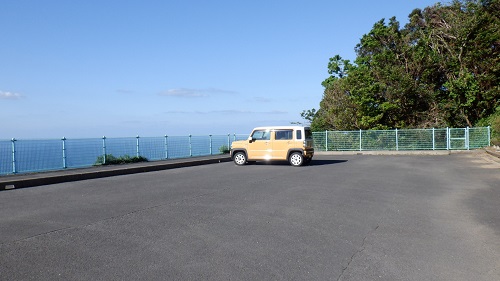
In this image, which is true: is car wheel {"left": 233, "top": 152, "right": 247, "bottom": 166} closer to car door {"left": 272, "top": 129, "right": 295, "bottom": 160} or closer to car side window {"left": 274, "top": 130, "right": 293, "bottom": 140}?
car door {"left": 272, "top": 129, "right": 295, "bottom": 160}

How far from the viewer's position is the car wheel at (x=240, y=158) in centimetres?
1955

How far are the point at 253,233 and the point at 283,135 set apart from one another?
12.6m

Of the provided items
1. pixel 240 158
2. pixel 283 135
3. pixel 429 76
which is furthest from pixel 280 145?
pixel 429 76

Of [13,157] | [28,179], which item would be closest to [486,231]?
[28,179]

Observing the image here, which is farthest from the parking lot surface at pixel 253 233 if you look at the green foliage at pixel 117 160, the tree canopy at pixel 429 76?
the tree canopy at pixel 429 76

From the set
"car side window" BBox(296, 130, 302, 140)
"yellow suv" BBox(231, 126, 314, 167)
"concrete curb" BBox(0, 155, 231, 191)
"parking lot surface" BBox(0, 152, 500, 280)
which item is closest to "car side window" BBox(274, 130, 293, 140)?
"yellow suv" BBox(231, 126, 314, 167)

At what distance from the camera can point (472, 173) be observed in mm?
14656

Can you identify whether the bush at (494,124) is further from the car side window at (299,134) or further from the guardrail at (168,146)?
the car side window at (299,134)

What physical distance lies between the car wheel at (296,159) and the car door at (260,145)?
1045 mm

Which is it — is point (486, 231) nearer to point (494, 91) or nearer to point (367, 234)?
point (367, 234)

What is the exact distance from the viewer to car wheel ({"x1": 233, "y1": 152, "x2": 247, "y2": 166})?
19.5 metres

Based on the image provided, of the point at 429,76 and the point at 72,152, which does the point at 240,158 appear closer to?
the point at 72,152

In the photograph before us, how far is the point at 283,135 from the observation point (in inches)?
733

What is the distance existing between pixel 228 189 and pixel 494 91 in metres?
26.8
